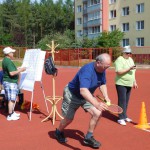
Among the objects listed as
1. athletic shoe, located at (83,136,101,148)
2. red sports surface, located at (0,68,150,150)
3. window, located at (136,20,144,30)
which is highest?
window, located at (136,20,144,30)

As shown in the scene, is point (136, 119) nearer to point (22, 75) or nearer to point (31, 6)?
point (22, 75)

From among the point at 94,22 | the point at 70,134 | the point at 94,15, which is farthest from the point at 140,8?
the point at 70,134

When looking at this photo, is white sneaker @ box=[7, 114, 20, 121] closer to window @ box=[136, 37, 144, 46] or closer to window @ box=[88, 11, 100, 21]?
window @ box=[136, 37, 144, 46]

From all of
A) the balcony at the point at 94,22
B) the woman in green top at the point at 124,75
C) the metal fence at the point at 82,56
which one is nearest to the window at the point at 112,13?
the balcony at the point at 94,22

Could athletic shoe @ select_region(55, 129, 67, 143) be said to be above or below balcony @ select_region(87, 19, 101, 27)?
below

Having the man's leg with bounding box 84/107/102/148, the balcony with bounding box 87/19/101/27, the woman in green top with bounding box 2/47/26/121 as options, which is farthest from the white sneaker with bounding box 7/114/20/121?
the balcony with bounding box 87/19/101/27

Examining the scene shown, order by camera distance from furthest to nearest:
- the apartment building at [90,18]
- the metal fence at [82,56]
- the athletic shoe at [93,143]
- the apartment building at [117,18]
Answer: the apartment building at [90,18], the apartment building at [117,18], the metal fence at [82,56], the athletic shoe at [93,143]

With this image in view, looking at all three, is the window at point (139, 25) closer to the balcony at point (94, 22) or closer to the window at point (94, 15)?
the balcony at point (94, 22)

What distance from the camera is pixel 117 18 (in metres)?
57.7

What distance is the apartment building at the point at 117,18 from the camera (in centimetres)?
5109

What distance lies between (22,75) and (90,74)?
4060 mm

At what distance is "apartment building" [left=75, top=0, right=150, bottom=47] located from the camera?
5109 centimetres

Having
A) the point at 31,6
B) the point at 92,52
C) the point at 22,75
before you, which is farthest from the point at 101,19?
the point at 22,75

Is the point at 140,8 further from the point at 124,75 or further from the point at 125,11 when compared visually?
the point at 124,75
